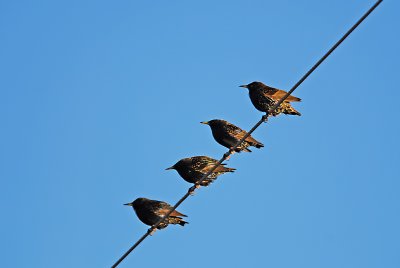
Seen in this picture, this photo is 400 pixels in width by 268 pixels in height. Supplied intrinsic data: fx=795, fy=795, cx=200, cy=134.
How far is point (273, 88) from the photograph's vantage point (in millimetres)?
12375

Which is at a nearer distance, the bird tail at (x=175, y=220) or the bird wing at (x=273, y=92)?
the bird tail at (x=175, y=220)

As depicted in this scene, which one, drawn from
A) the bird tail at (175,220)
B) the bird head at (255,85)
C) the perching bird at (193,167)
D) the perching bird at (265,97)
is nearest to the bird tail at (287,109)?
the perching bird at (265,97)

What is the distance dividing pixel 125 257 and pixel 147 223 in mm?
4135

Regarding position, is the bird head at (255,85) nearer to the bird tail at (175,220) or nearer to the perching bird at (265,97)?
the perching bird at (265,97)

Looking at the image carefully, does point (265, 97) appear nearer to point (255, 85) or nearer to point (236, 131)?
point (255, 85)

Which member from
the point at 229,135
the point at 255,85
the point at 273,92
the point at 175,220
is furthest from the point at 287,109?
Result: the point at 175,220

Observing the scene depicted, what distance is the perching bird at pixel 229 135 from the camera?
11.9 meters

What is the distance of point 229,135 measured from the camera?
12.0 metres

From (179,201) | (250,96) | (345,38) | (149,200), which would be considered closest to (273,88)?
(250,96)

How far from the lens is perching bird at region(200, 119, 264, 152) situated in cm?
1188

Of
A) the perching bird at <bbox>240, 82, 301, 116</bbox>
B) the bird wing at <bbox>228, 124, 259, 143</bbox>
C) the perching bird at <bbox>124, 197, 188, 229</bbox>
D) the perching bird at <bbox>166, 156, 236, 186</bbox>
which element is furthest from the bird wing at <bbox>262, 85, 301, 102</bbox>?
the perching bird at <bbox>124, 197, 188, 229</bbox>

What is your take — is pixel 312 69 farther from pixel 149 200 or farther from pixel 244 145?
pixel 149 200

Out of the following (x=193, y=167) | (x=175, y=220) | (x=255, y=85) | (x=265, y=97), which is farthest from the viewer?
(x=255, y=85)

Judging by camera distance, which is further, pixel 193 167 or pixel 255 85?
pixel 255 85
